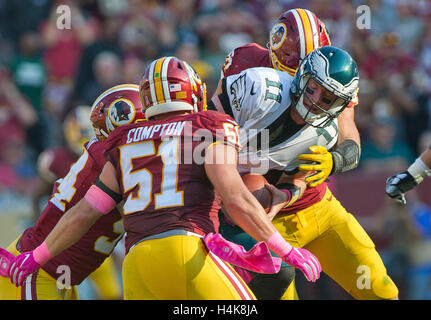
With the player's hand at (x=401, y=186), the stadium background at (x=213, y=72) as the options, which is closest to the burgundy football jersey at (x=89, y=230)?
the player's hand at (x=401, y=186)

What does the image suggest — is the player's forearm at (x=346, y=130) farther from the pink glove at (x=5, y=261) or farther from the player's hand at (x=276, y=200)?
the pink glove at (x=5, y=261)

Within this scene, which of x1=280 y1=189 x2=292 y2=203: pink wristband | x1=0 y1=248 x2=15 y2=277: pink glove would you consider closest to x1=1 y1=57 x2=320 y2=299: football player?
x1=0 y1=248 x2=15 y2=277: pink glove

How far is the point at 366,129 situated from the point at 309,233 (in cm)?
470

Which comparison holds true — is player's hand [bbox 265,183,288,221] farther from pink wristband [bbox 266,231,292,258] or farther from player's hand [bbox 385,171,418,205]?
player's hand [bbox 385,171,418,205]

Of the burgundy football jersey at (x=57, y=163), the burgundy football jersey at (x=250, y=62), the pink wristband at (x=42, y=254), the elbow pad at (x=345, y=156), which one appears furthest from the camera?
the burgundy football jersey at (x=57, y=163)

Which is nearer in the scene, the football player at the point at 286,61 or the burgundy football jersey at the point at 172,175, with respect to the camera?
the burgundy football jersey at the point at 172,175

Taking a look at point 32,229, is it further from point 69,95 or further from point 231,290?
point 69,95

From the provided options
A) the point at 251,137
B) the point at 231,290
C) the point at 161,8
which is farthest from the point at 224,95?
the point at 161,8

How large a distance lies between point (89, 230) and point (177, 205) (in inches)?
49.4

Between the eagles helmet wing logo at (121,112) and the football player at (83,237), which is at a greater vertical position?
the eagles helmet wing logo at (121,112)

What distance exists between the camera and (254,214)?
3.85 metres

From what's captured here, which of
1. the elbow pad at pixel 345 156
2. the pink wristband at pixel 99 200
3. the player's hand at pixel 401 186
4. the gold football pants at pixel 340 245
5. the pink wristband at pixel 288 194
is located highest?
the elbow pad at pixel 345 156

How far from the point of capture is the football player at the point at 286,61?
16.6ft

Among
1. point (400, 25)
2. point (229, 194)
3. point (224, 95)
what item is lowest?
point (229, 194)
